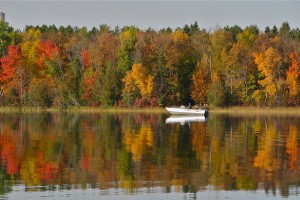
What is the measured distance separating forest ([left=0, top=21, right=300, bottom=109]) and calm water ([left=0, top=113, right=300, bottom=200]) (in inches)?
2225

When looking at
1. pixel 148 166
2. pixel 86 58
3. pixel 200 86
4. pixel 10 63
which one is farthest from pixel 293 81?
pixel 148 166

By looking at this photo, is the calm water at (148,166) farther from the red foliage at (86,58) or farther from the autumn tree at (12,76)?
the red foliage at (86,58)

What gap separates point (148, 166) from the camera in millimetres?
35906

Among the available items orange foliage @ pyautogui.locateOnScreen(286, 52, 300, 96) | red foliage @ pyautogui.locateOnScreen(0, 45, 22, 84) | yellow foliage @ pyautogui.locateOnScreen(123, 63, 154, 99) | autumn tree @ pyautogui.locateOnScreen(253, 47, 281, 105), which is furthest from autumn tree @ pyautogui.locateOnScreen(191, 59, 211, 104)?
red foliage @ pyautogui.locateOnScreen(0, 45, 22, 84)

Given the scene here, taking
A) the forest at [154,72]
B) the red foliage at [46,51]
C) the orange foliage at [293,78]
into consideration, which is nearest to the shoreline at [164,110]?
the forest at [154,72]

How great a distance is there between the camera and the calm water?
27.9 m

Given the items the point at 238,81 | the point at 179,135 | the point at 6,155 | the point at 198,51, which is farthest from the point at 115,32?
the point at 6,155

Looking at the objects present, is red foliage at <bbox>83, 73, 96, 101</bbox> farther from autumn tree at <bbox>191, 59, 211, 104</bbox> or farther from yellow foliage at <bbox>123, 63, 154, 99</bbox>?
autumn tree at <bbox>191, 59, 211, 104</bbox>

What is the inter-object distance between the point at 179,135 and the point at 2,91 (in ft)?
222

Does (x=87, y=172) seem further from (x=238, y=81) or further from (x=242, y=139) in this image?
(x=238, y=81)

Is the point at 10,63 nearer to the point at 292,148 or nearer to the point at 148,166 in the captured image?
the point at 292,148

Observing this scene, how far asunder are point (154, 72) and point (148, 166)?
82089 mm

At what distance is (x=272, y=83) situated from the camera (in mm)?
114125

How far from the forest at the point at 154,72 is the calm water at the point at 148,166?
56.5 m
